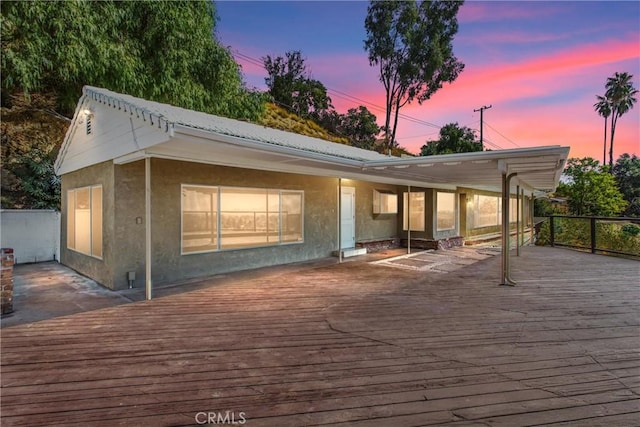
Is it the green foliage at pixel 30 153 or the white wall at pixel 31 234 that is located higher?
the green foliage at pixel 30 153

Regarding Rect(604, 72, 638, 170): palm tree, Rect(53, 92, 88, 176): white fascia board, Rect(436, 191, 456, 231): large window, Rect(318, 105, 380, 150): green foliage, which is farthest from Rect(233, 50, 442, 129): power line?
Rect(53, 92, 88, 176): white fascia board

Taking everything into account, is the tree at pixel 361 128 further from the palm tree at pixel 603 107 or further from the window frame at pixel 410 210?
the palm tree at pixel 603 107

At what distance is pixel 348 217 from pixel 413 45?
816 inches

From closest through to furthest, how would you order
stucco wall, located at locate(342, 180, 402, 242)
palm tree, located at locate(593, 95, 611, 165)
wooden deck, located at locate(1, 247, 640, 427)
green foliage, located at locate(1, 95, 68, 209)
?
wooden deck, located at locate(1, 247, 640, 427), green foliage, located at locate(1, 95, 68, 209), stucco wall, located at locate(342, 180, 402, 242), palm tree, located at locate(593, 95, 611, 165)

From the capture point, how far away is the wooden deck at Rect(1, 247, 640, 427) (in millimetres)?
2213

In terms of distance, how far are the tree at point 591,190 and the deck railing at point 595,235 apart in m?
6.23

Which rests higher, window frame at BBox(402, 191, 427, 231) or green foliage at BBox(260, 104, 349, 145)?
green foliage at BBox(260, 104, 349, 145)

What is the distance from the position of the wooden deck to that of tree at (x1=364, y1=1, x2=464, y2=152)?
23.7m

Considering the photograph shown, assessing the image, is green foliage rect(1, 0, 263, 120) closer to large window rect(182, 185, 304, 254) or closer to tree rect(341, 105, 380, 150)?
large window rect(182, 185, 304, 254)

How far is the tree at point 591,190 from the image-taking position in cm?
1673

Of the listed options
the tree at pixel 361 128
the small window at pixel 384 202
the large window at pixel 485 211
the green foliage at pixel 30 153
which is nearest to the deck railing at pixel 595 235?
the large window at pixel 485 211

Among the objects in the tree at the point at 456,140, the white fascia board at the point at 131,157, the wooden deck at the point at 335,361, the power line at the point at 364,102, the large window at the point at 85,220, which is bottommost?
the wooden deck at the point at 335,361

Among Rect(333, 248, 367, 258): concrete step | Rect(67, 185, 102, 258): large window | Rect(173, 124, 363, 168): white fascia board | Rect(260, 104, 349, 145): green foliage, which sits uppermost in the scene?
Rect(260, 104, 349, 145): green foliage

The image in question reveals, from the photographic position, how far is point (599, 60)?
9117 mm
